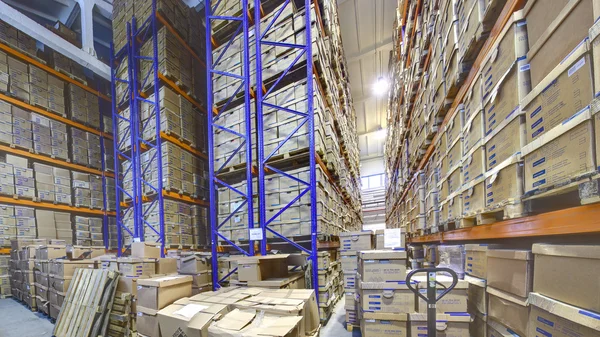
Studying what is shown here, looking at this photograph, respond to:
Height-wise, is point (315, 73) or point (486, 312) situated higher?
point (315, 73)

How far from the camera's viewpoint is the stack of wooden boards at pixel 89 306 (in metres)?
3.73

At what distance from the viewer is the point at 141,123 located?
289 inches

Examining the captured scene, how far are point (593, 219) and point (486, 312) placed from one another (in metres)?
1.49

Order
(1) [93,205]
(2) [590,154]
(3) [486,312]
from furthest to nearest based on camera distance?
1. (1) [93,205]
2. (3) [486,312]
3. (2) [590,154]

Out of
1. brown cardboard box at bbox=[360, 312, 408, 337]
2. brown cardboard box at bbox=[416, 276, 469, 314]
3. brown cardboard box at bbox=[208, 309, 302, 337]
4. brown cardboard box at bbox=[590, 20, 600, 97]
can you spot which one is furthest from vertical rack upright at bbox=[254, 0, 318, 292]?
brown cardboard box at bbox=[590, 20, 600, 97]

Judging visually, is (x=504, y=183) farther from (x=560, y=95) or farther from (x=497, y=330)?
(x=497, y=330)

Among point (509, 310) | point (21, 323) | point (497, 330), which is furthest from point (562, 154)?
point (21, 323)

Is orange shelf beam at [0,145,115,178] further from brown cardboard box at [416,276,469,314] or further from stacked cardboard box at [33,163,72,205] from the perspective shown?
brown cardboard box at [416,276,469,314]

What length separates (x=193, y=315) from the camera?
2.49m

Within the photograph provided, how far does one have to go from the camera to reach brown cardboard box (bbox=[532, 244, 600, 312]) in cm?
108

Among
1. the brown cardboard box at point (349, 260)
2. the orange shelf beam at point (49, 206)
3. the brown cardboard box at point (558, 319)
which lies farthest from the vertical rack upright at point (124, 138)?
the brown cardboard box at point (558, 319)

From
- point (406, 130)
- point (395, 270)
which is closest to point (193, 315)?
point (395, 270)

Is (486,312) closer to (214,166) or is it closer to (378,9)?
(214,166)

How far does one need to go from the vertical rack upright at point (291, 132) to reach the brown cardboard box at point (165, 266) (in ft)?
6.03
